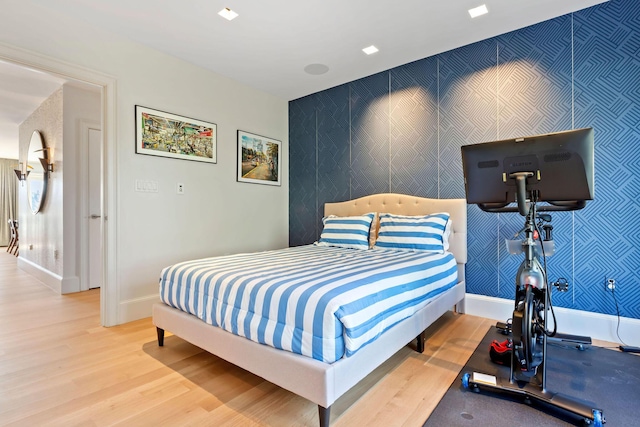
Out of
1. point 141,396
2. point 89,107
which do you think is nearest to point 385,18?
point 141,396

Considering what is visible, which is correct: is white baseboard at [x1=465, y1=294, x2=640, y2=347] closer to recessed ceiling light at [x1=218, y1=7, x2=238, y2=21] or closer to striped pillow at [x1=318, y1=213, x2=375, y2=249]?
striped pillow at [x1=318, y1=213, x2=375, y2=249]

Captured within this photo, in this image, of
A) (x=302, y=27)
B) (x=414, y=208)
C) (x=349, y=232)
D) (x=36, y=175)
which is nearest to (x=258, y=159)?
(x=349, y=232)

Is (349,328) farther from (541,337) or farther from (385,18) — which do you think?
(385,18)

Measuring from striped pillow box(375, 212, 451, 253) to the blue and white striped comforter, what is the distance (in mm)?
461

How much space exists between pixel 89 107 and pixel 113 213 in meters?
2.36

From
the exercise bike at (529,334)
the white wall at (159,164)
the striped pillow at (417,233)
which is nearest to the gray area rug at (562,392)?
the exercise bike at (529,334)

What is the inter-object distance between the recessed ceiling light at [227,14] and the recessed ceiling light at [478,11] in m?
1.97

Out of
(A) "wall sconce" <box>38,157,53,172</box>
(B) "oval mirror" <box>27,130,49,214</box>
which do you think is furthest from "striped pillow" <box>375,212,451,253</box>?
(B) "oval mirror" <box>27,130,49,214</box>

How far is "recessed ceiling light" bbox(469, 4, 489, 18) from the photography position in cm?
254

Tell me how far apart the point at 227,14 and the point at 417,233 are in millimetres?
2557

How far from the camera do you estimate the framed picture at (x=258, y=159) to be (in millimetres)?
4013

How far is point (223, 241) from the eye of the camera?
150 inches

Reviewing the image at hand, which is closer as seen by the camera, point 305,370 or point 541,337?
point 305,370

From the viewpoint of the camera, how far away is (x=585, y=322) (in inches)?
100
